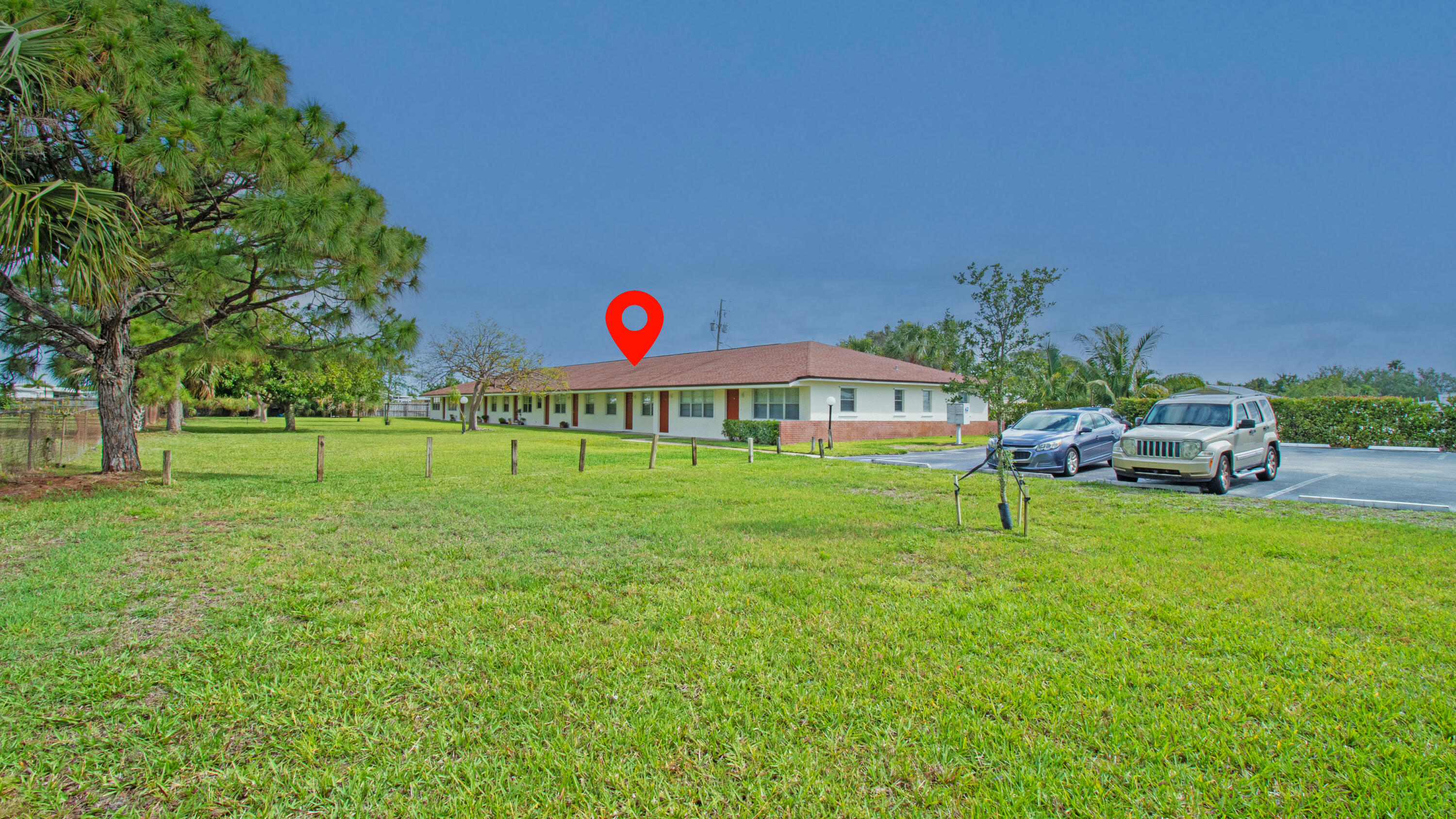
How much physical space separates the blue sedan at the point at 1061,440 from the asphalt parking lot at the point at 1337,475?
1.49 ft

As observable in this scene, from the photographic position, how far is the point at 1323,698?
3523 millimetres

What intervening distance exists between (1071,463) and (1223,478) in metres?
3.35

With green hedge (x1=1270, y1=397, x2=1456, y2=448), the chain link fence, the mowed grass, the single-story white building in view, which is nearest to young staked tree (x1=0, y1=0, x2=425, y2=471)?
the chain link fence

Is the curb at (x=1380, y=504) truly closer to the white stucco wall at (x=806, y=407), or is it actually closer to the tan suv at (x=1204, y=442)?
the tan suv at (x=1204, y=442)

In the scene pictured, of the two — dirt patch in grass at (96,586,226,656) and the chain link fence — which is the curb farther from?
the chain link fence

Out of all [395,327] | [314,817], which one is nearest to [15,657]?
[314,817]

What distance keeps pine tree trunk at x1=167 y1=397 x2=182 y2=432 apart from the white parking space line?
42371mm

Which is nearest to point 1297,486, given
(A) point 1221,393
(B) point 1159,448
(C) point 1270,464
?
(C) point 1270,464

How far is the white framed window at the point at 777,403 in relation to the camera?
27.5 meters

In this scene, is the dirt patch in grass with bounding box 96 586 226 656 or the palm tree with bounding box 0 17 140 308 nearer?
the dirt patch in grass with bounding box 96 586 226 656

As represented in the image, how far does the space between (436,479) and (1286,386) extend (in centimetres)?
7539

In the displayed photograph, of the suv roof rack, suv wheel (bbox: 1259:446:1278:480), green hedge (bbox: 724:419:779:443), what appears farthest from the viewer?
green hedge (bbox: 724:419:779:443)

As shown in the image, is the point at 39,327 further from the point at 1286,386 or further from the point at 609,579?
the point at 1286,386

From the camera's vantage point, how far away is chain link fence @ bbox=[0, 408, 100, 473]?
1172 cm
